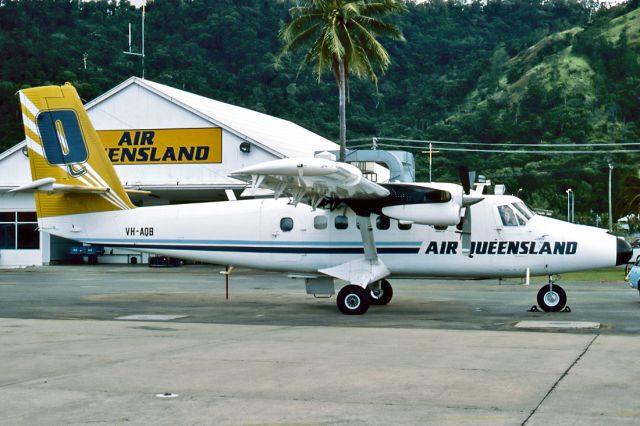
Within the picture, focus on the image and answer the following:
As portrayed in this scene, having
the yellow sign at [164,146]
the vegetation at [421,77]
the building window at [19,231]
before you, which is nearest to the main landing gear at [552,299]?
the yellow sign at [164,146]

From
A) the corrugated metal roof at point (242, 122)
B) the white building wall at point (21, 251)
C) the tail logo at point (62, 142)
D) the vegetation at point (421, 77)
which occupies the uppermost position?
the vegetation at point (421, 77)

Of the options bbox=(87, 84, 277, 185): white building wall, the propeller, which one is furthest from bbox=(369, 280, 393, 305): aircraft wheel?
bbox=(87, 84, 277, 185): white building wall

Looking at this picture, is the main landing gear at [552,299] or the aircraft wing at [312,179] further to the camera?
the main landing gear at [552,299]

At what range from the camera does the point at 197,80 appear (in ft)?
319

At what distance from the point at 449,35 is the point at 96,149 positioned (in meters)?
127

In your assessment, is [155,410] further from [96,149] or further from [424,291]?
[424,291]

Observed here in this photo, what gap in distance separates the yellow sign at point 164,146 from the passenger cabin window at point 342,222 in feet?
85.4

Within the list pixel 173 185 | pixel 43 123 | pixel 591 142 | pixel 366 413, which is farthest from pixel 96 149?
pixel 591 142

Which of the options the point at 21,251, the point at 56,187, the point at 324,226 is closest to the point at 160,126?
the point at 21,251

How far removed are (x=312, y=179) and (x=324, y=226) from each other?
153 inches

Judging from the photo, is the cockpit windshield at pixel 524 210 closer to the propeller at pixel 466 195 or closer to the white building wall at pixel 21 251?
the propeller at pixel 466 195

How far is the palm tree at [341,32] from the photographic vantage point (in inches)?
1426

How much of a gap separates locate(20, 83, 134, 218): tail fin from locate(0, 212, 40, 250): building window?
1178 inches

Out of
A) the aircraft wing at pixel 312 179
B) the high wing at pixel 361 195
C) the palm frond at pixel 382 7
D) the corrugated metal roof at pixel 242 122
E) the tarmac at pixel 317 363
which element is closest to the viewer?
the tarmac at pixel 317 363
